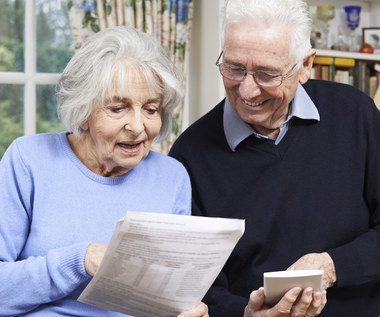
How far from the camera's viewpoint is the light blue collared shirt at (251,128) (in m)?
1.72

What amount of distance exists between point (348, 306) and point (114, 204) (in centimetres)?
74

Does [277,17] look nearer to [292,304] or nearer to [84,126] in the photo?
[84,126]

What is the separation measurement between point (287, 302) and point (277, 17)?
75cm

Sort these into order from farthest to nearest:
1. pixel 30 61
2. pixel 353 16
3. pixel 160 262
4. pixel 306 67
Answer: pixel 353 16 → pixel 30 61 → pixel 306 67 → pixel 160 262

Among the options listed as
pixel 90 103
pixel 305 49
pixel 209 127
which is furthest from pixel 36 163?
pixel 305 49

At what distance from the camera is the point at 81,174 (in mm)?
1506

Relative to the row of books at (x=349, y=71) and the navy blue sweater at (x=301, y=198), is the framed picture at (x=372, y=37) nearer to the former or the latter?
the row of books at (x=349, y=71)

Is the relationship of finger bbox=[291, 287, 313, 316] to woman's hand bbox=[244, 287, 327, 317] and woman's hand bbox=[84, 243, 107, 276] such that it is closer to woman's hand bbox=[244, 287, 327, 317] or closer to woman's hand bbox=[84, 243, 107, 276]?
woman's hand bbox=[244, 287, 327, 317]

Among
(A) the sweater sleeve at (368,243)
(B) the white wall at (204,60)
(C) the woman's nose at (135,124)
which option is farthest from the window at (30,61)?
(A) the sweater sleeve at (368,243)

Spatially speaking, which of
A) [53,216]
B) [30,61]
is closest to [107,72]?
[53,216]

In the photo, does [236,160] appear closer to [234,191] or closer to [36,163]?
[234,191]

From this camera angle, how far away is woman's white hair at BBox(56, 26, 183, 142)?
4.68ft

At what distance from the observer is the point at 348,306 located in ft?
5.57

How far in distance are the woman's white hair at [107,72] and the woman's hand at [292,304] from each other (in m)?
0.56
